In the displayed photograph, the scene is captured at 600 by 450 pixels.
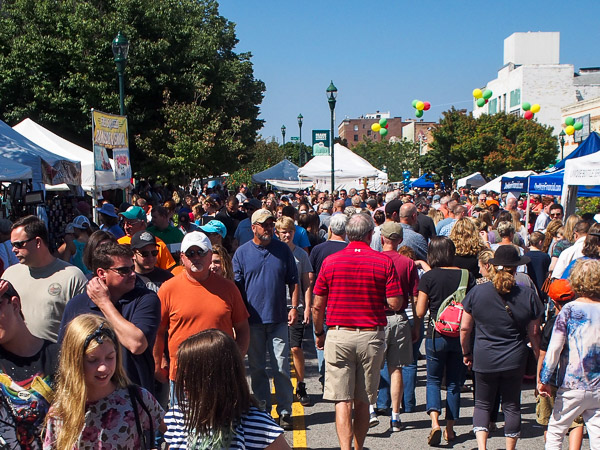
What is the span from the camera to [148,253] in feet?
17.3

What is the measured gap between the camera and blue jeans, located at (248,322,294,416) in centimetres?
623

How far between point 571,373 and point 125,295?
123 inches

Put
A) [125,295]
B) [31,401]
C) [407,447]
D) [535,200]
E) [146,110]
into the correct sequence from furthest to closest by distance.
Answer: [146,110] → [535,200] → [407,447] → [125,295] → [31,401]

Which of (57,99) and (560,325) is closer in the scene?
(560,325)

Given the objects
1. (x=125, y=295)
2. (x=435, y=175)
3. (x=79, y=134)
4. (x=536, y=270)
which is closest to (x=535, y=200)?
(x=536, y=270)

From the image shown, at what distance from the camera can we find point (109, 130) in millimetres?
12977

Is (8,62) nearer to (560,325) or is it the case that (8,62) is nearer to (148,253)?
(148,253)

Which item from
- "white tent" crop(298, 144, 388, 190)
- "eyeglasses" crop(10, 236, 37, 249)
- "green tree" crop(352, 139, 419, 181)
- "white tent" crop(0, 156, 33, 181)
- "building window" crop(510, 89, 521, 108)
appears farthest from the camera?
"green tree" crop(352, 139, 419, 181)

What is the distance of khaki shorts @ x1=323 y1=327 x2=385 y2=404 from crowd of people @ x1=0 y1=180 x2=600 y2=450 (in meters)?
0.01

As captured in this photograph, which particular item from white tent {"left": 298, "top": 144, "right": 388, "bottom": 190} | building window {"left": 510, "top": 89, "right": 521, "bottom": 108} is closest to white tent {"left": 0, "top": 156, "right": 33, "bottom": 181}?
white tent {"left": 298, "top": 144, "right": 388, "bottom": 190}

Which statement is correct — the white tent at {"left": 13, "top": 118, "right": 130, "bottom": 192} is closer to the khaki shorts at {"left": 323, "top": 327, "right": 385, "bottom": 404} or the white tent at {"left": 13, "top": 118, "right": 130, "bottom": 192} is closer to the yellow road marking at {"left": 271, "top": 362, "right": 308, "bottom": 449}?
the yellow road marking at {"left": 271, "top": 362, "right": 308, "bottom": 449}

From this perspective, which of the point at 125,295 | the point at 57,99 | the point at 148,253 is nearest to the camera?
the point at 125,295

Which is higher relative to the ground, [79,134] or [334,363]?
[79,134]

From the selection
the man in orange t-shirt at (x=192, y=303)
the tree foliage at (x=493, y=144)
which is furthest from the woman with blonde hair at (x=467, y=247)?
the tree foliage at (x=493, y=144)
